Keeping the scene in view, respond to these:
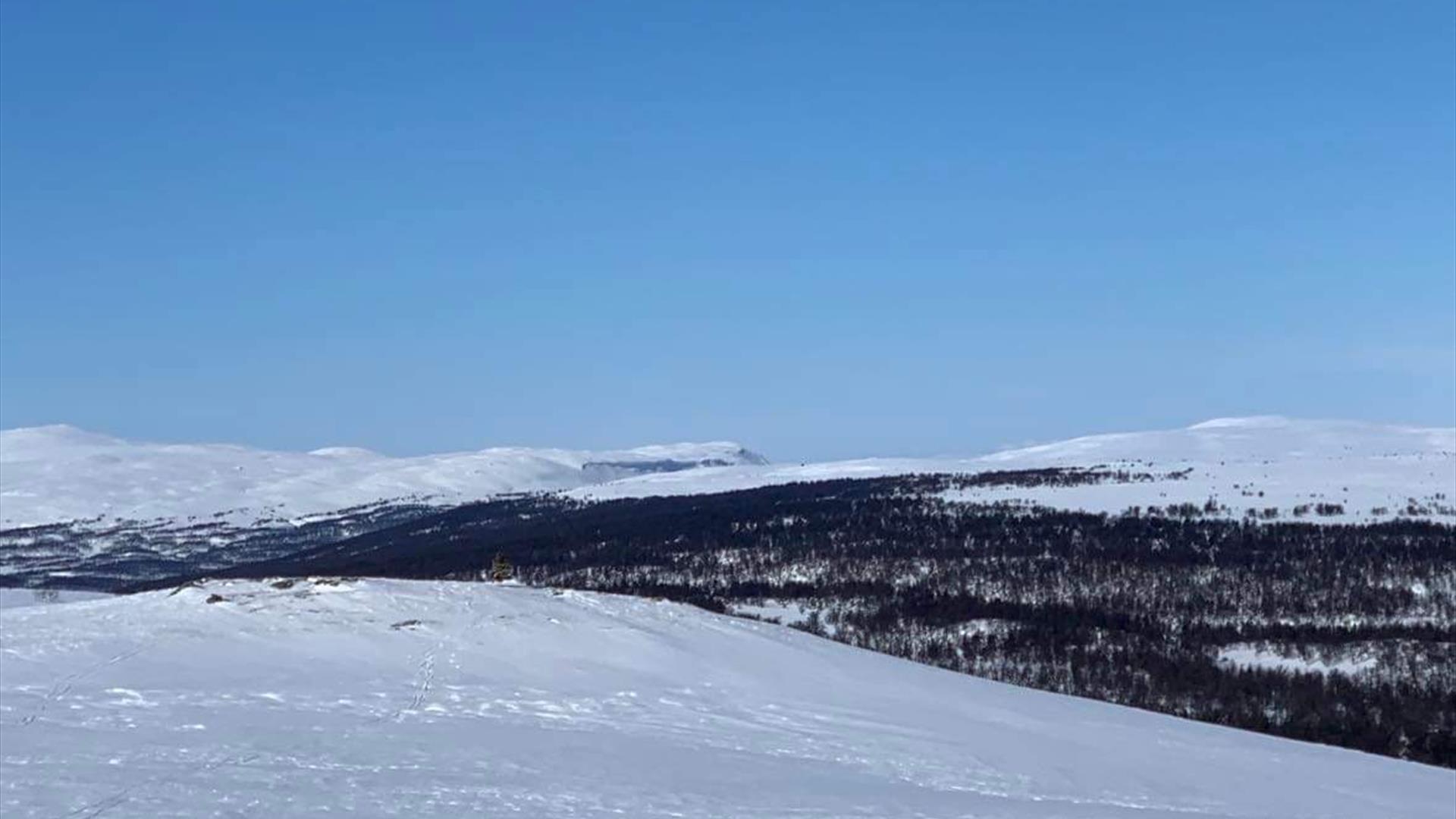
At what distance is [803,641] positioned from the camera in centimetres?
5894

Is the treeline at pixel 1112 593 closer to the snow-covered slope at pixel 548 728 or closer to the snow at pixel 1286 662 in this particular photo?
the snow at pixel 1286 662

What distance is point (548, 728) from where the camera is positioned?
38.2 meters

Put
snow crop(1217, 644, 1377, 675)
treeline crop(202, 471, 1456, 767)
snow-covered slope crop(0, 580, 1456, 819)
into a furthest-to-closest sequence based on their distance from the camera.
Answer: snow crop(1217, 644, 1377, 675) < treeline crop(202, 471, 1456, 767) < snow-covered slope crop(0, 580, 1456, 819)

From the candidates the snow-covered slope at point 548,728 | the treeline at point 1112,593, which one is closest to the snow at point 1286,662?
the treeline at point 1112,593

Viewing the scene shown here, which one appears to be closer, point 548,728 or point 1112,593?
point 548,728

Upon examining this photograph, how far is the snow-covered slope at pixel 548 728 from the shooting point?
94.8 ft

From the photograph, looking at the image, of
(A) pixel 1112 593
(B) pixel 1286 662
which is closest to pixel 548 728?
(B) pixel 1286 662

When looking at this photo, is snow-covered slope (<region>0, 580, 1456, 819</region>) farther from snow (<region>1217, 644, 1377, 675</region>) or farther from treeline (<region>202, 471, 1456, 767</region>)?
snow (<region>1217, 644, 1377, 675</region>)

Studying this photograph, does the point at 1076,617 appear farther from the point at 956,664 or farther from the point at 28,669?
the point at 28,669

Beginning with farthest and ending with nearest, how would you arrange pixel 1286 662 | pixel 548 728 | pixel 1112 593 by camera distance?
pixel 1112 593 < pixel 1286 662 < pixel 548 728

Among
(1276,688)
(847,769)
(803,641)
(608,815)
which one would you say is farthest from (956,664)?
(608,815)

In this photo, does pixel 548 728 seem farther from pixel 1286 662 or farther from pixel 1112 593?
pixel 1112 593

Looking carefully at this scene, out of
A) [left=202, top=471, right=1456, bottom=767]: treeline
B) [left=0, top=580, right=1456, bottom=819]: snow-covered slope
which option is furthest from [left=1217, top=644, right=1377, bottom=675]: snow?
[left=0, top=580, right=1456, bottom=819]: snow-covered slope

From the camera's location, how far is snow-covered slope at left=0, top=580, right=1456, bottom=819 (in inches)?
1137
